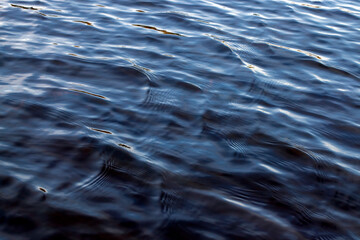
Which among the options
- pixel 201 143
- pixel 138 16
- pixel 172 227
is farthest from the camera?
pixel 138 16

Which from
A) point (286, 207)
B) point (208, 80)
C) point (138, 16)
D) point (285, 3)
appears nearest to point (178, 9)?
point (138, 16)

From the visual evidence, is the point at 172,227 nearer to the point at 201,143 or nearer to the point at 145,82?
the point at 201,143

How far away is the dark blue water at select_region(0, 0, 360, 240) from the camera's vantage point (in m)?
2.47

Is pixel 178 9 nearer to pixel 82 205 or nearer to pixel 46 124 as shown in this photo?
pixel 46 124

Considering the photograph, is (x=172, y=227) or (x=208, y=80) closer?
(x=172, y=227)

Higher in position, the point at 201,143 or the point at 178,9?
the point at 178,9

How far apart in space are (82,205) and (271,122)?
5.84ft

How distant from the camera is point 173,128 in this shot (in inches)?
130

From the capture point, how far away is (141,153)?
9.75 feet

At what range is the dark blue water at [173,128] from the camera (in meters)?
2.47

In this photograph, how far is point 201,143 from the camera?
3.16 metres

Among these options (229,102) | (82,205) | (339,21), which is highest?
(339,21)

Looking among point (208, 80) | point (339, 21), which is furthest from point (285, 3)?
point (208, 80)

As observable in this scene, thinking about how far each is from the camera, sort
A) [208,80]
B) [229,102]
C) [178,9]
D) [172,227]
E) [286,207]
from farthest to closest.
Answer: [178,9]
[208,80]
[229,102]
[286,207]
[172,227]
